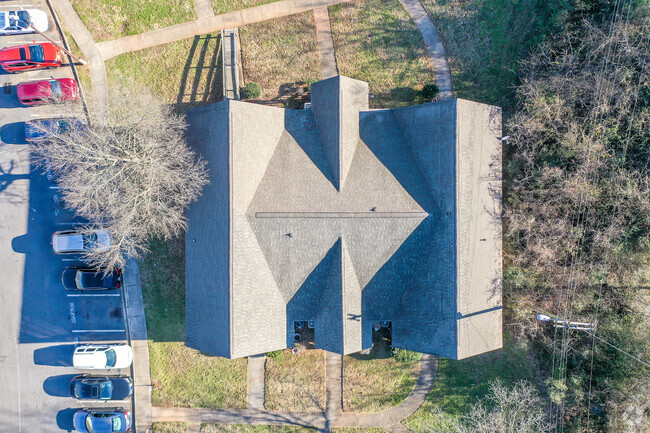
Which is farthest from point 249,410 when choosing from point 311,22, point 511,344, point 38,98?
point 311,22

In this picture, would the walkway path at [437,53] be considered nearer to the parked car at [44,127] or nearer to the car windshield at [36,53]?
the parked car at [44,127]

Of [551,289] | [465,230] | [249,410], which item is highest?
[465,230]

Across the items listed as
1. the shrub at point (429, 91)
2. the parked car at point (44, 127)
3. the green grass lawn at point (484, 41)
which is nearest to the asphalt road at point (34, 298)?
the parked car at point (44, 127)

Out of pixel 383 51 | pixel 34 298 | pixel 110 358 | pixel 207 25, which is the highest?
pixel 207 25

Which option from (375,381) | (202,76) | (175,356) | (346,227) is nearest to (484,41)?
(346,227)

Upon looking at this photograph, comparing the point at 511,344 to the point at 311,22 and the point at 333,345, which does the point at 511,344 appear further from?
the point at 311,22

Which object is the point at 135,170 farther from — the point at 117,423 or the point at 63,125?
the point at 117,423

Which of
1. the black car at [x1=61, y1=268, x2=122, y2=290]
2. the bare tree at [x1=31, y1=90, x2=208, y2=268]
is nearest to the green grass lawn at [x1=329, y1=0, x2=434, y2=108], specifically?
the bare tree at [x1=31, y1=90, x2=208, y2=268]

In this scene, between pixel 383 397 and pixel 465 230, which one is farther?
pixel 383 397
